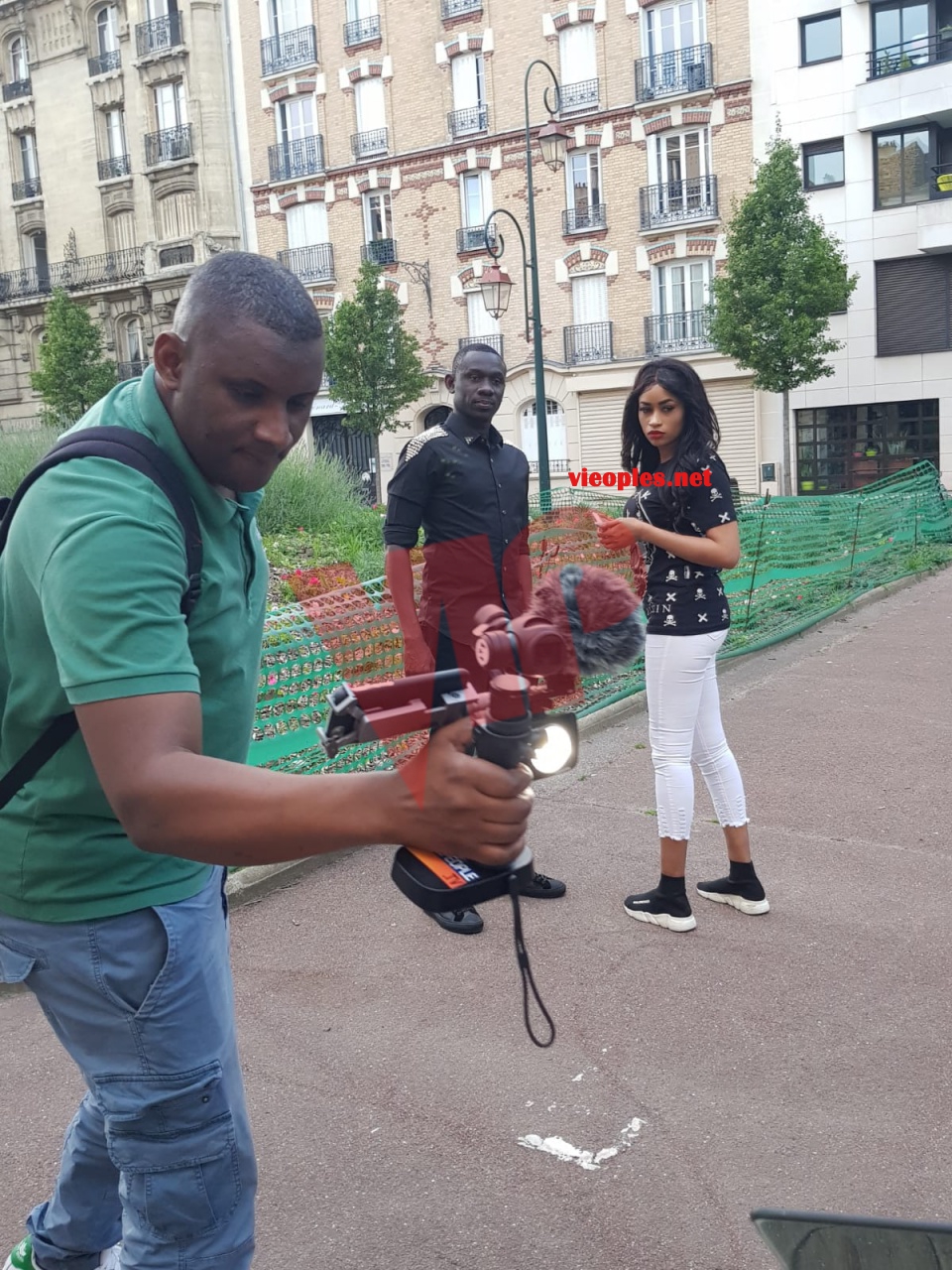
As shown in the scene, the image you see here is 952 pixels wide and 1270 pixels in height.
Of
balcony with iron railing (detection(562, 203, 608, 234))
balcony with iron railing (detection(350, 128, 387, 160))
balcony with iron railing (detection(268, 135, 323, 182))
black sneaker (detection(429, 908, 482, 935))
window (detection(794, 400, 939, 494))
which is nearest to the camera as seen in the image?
black sneaker (detection(429, 908, 482, 935))

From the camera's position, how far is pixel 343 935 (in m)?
4.41

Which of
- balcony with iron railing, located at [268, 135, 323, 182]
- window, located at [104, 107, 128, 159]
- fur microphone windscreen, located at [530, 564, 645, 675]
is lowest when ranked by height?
fur microphone windscreen, located at [530, 564, 645, 675]

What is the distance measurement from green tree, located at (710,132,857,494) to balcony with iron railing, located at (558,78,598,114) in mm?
7113

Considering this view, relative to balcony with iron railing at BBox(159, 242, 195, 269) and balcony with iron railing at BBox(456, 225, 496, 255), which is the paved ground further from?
balcony with iron railing at BBox(159, 242, 195, 269)

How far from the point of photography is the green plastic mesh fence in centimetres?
564

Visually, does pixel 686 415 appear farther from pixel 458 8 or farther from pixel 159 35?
pixel 159 35

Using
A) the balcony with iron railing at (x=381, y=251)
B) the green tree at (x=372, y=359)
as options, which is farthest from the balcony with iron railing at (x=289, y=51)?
the green tree at (x=372, y=359)

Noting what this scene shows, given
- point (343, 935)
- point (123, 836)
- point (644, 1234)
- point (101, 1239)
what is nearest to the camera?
point (123, 836)

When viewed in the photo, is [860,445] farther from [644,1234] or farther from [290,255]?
[644,1234]

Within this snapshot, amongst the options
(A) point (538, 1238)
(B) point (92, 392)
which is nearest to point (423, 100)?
(B) point (92, 392)

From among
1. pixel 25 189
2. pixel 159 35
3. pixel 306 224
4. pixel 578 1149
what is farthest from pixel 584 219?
pixel 578 1149

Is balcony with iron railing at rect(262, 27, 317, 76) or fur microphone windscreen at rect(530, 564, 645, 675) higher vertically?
balcony with iron railing at rect(262, 27, 317, 76)

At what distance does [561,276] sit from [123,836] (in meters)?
33.8

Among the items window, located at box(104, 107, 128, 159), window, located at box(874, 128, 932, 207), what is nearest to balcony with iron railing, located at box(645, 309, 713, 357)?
window, located at box(874, 128, 932, 207)
